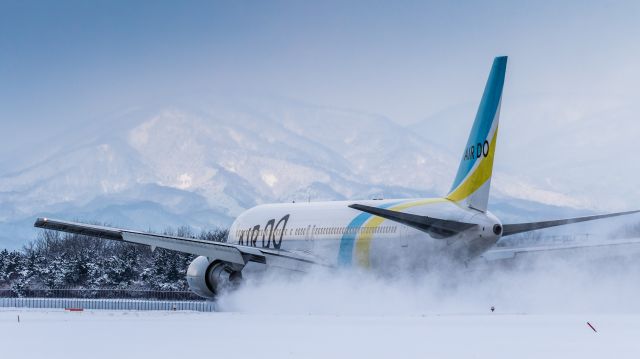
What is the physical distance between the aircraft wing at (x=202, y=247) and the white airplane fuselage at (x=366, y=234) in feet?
4.25

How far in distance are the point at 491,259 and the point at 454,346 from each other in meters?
18.9

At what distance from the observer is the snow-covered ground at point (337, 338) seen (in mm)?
18109

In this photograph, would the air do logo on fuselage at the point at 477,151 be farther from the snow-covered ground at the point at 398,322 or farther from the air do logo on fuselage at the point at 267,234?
the air do logo on fuselage at the point at 267,234

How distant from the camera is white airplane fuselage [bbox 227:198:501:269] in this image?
34.3m

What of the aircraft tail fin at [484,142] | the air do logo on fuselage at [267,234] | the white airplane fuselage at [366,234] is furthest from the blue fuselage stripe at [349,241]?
the air do logo on fuselage at [267,234]

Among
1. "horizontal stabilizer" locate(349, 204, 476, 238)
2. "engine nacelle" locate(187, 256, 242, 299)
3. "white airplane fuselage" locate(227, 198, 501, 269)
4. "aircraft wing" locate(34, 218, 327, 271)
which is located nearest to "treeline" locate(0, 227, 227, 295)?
"white airplane fuselage" locate(227, 198, 501, 269)

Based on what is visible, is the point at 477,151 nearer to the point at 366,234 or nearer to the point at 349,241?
the point at 366,234

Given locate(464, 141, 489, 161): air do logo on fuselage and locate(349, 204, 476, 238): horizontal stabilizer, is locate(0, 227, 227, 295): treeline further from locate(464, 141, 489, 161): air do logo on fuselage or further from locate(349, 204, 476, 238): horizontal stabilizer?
locate(349, 204, 476, 238): horizontal stabilizer

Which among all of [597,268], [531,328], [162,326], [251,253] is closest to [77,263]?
[251,253]

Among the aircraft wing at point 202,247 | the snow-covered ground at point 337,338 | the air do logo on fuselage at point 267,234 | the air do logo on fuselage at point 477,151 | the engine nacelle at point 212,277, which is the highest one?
the air do logo on fuselage at point 477,151

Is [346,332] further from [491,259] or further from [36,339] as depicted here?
[491,259]

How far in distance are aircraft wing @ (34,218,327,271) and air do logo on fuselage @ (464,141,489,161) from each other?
7.74 m

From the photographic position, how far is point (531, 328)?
74.3 feet

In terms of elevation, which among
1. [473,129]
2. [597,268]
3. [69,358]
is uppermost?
[473,129]
